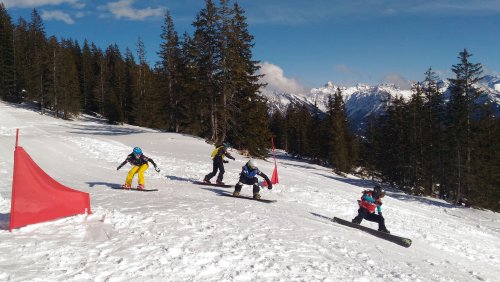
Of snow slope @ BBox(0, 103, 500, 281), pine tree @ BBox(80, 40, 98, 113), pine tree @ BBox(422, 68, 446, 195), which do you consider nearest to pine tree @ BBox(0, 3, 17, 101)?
pine tree @ BBox(80, 40, 98, 113)

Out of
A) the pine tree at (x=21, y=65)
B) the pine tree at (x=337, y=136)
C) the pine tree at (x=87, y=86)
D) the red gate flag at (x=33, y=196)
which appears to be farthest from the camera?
the pine tree at (x=87, y=86)

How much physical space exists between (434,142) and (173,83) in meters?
31.8

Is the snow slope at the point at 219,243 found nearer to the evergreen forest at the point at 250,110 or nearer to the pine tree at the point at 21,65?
the evergreen forest at the point at 250,110

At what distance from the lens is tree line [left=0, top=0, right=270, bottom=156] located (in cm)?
3788

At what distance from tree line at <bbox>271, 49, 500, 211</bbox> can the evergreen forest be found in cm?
11

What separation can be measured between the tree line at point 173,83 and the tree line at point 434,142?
648 inches

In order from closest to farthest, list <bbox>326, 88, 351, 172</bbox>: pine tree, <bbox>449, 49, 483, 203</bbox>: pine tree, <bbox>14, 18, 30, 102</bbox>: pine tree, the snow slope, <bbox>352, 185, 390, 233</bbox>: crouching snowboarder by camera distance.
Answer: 1. the snow slope
2. <bbox>352, 185, 390, 233</bbox>: crouching snowboarder
3. <bbox>449, 49, 483, 203</bbox>: pine tree
4. <bbox>326, 88, 351, 172</bbox>: pine tree
5. <bbox>14, 18, 30, 102</bbox>: pine tree

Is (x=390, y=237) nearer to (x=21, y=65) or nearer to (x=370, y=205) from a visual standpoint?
(x=370, y=205)

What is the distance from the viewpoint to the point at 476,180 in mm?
35812

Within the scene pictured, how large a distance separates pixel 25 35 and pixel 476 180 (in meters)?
84.3

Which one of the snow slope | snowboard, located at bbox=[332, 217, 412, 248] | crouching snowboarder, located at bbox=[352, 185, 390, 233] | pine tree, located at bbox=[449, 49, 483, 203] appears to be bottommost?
snowboard, located at bbox=[332, 217, 412, 248]

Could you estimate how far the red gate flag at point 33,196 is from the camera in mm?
8672

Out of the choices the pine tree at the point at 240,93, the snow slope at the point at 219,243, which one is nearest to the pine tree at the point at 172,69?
the pine tree at the point at 240,93

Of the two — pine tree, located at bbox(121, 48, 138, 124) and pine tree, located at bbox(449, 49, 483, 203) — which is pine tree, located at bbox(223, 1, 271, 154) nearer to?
pine tree, located at bbox(449, 49, 483, 203)
